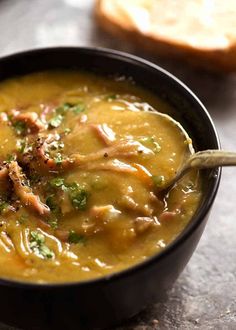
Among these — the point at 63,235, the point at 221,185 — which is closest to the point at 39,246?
the point at 63,235

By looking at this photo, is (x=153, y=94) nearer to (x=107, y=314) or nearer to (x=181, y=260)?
(x=181, y=260)

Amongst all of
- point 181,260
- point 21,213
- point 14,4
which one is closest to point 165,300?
point 181,260

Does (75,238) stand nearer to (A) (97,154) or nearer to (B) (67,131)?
(A) (97,154)

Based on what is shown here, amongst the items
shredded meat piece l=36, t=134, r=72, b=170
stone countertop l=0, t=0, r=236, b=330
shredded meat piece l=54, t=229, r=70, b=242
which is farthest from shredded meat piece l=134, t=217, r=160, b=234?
stone countertop l=0, t=0, r=236, b=330

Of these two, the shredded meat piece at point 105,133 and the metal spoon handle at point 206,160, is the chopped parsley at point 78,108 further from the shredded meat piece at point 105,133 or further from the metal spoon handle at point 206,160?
the metal spoon handle at point 206,160

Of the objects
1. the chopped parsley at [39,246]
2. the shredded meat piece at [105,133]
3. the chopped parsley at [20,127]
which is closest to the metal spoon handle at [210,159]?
the shredded meat piece at [105,133]

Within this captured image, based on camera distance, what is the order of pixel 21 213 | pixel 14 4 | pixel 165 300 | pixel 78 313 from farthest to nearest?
pixel 14 4 → pixel 165 300 → pixel 21 213 → pixel 78 313

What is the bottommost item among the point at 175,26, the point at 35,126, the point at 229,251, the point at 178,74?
the point at 229,251
